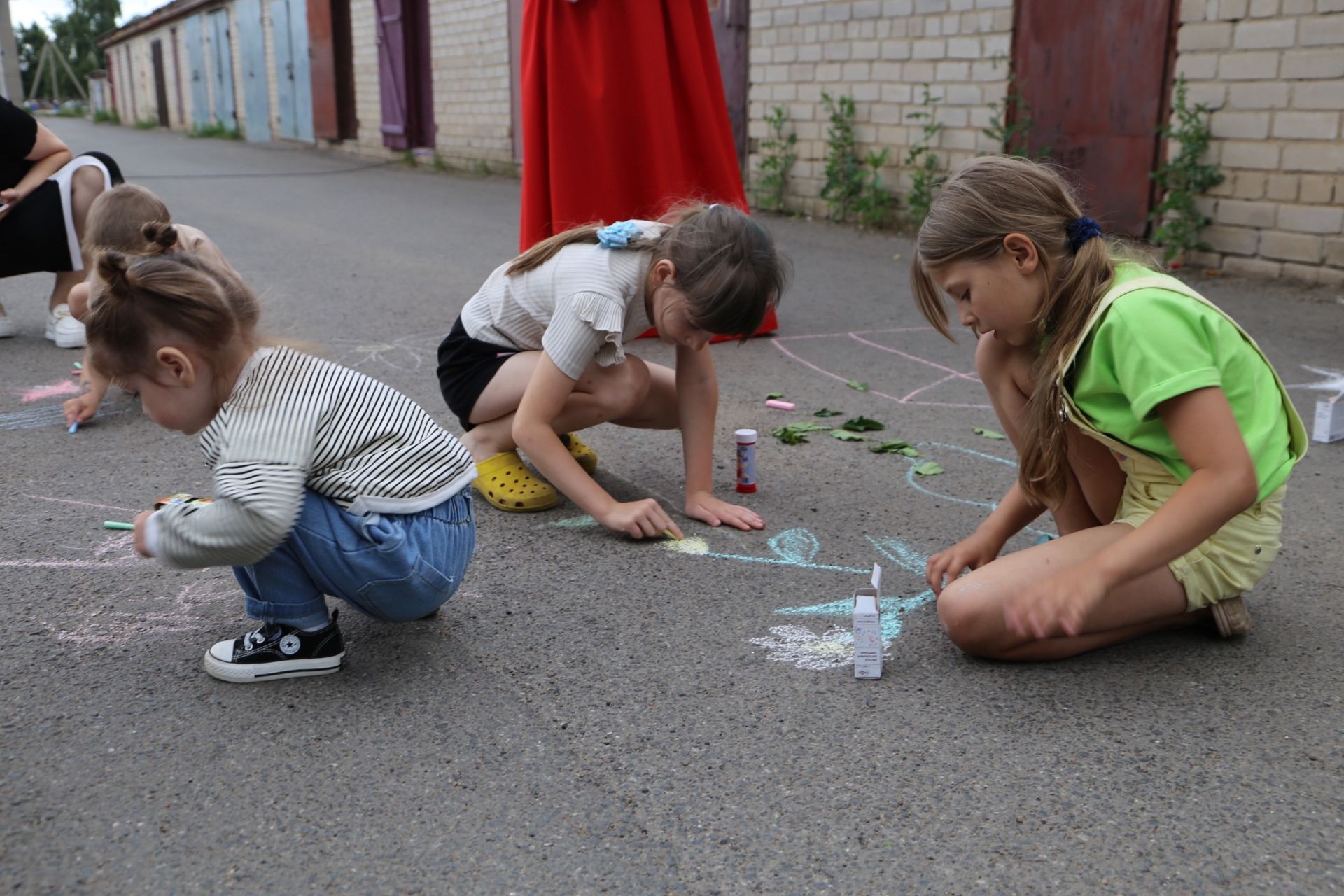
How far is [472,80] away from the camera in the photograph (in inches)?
571

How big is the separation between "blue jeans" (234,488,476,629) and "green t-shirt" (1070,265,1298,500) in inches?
47.3

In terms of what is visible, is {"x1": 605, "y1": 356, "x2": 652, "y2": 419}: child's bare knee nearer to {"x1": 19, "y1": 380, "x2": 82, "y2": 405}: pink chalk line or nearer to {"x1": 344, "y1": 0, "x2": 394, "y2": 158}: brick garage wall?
{"x1": 19, "y1": 380, "x2": 82, "y2": 405}: pink chalk line

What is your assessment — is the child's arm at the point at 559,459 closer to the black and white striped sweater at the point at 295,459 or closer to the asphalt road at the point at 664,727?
the asphalt road at the point at 664,727

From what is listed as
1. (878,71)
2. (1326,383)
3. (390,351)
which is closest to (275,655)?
(390,351)

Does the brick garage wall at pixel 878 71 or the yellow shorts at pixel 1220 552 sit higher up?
the brick garage wall at pixel 878 71

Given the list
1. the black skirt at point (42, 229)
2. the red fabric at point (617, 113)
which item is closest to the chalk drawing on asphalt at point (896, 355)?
the red fabric at point (617, 113)

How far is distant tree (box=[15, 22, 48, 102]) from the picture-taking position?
1944 inches

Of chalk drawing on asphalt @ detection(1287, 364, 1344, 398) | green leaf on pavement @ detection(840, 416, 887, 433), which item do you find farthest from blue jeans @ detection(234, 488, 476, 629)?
chalk drawing on asphalt @ detection(1287, 364, 1344, 398)

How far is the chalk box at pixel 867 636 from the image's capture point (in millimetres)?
2061

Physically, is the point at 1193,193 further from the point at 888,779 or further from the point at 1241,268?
the point at 888,779

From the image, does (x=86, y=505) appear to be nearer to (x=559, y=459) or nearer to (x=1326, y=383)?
(x=559, y=459)

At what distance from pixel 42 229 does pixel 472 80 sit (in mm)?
10383

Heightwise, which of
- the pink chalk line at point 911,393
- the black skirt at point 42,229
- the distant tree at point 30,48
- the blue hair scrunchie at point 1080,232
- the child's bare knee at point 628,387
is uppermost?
the distant tree at point 30,48

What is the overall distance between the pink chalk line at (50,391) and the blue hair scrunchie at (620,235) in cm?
241
